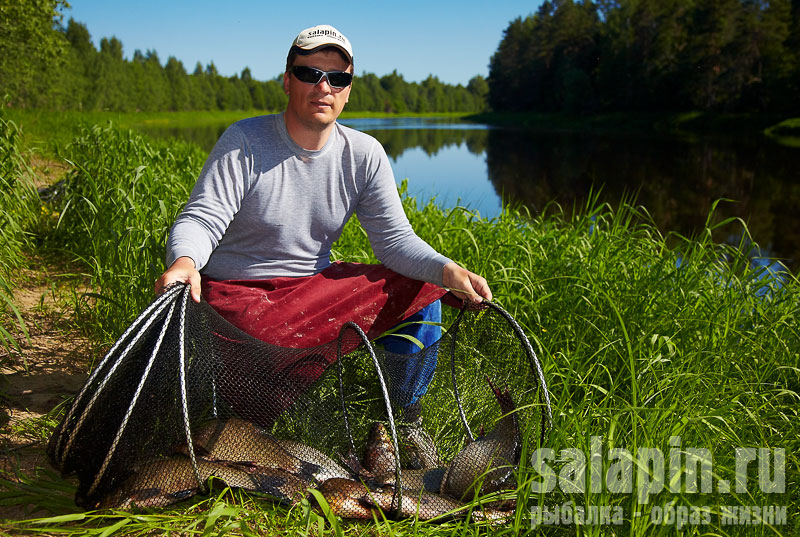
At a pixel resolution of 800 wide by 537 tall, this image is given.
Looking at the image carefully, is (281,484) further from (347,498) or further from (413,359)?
(413,359)

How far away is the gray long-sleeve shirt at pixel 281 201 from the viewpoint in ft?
7.25

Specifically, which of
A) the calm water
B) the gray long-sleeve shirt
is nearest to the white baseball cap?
the gray long-sleeve shirt

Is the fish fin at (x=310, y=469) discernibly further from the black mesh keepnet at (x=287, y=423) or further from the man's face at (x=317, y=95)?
the man's face at (x=317, y=95)

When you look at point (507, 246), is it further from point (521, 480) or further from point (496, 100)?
point (496, 100)

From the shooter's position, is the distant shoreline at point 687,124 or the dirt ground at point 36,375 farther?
the distant shoreline at point 687,124

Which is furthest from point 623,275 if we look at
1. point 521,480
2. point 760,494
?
point 521,480

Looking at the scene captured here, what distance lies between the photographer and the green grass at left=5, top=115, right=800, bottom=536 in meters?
1.76

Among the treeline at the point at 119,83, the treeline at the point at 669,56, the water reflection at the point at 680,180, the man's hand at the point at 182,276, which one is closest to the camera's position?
the man's hand at the point at 182,276

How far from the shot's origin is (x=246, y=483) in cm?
187

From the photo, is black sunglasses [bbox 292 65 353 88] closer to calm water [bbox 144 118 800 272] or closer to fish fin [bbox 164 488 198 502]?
fish fin [bbox 164 488 198 502]

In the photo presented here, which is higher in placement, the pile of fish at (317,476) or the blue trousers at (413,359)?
the blue trousers at (413,359)

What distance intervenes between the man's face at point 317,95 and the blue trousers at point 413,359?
863 mm

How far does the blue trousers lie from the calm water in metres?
2.94

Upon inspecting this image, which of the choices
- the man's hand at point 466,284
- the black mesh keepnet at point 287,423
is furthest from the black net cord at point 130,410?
the man's hand at point 466,284
